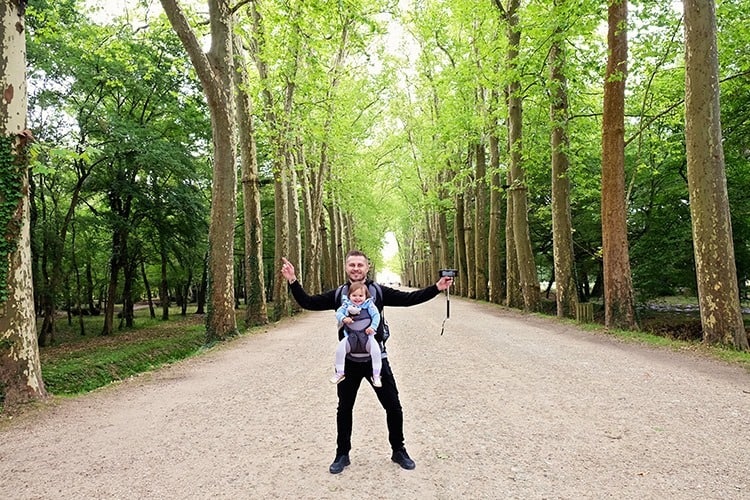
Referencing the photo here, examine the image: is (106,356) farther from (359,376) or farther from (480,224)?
(480,224)

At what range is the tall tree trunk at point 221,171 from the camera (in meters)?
11.9

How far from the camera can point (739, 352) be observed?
867 centimetres

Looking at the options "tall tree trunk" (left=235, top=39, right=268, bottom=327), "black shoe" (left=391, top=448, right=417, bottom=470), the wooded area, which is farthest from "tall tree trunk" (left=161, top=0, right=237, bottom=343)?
"black shoe" (left=391, top=448, right=417, bottom=470)

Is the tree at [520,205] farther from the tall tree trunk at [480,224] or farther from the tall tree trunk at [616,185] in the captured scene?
the tall tree trunk at [616,185]

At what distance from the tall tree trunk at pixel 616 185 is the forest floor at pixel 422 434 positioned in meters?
4.35

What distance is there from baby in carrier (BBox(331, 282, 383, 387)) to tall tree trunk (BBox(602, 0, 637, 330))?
1074 centimetres

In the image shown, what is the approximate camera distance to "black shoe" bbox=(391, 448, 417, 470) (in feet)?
13.0

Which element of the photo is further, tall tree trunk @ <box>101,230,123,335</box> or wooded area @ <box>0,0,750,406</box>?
tall tree trunk @ <box>101,230,123,335</box>

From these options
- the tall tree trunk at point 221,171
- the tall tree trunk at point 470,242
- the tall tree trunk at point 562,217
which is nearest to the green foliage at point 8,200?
the tall tree trunk at point 221,171

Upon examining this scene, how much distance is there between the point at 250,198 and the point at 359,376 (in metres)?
12.9

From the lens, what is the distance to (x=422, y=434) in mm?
4812

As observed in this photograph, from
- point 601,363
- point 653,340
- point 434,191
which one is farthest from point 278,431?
point 434,191

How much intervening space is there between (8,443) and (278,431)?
2.67 metres

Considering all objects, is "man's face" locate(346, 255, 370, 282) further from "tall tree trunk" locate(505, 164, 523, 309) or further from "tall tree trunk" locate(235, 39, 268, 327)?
"tall tree trunk" locate(505, 164, 523, 309)
